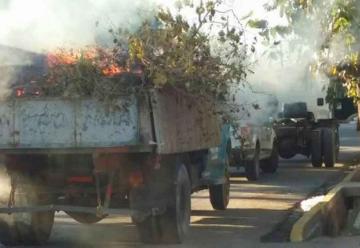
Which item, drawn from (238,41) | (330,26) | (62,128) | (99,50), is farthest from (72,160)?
(330,26)

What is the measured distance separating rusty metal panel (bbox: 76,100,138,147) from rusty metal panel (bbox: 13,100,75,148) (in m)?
0.10

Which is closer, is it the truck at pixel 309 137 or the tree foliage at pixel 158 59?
the tree foliage at pixel 158 59

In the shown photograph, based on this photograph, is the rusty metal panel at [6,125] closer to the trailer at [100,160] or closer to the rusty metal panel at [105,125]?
the trailer at [100,160]

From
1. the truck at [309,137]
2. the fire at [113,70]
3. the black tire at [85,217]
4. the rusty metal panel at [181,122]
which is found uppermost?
the fire at [113,70]

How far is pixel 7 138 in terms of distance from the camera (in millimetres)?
7625

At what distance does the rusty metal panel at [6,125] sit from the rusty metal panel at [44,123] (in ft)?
0.14

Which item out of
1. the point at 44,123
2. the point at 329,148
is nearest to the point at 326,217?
the point at 44,123

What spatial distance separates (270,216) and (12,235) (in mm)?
3914

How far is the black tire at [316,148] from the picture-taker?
728 inches

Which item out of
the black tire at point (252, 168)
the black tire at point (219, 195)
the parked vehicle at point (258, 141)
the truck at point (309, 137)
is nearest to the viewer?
the black tire at point (219, 195)

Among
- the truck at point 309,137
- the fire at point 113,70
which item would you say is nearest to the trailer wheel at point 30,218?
the fire at point 113,70

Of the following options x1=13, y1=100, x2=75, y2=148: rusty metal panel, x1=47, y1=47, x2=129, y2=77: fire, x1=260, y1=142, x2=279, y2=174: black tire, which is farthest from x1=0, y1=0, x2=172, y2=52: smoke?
x1=260, y1=142, x2=279, y2=174: black tire

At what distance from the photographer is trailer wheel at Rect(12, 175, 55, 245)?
806 cm

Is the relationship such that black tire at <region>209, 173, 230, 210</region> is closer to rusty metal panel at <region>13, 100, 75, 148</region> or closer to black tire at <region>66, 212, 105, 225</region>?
black tire at <region>66, 212, 105, 225</region>
